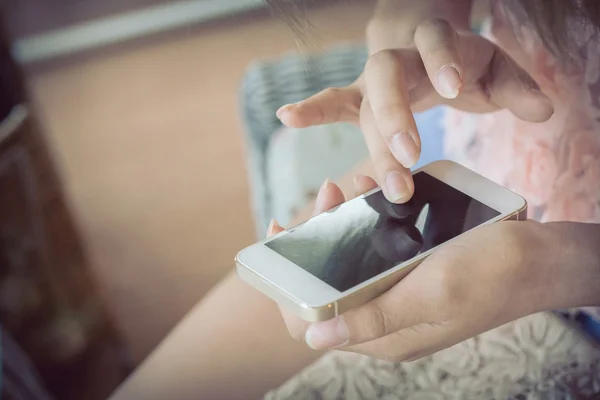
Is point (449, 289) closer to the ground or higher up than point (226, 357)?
higher up

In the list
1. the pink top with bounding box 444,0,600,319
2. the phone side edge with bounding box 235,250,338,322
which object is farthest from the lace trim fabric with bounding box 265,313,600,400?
the phone side edge with bounding box 235,250,338,322

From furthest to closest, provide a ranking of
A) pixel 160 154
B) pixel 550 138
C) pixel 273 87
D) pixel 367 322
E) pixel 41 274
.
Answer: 1. pixel 160 154
2. pixel 41 274
3. pixel 273 87
4. pixel 550 138
5. pixel 367 322

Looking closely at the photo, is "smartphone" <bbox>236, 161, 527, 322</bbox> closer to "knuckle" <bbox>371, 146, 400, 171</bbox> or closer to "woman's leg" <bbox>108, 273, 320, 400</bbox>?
"knuckle" <bbox>371, 146, 400, 171</bbox>

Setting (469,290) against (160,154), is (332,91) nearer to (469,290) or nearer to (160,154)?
(469,290)

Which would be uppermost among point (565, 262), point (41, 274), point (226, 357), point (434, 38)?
point (434, 38)

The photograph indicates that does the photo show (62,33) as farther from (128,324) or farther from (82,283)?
(128,324)

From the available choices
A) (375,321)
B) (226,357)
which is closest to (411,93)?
(375,321)

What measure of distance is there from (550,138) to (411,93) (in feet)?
0.34

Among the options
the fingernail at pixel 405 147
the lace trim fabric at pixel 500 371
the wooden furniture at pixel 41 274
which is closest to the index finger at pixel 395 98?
the fingernail at pixel 405 147

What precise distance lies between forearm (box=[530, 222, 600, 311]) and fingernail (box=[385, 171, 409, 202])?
0.07 m

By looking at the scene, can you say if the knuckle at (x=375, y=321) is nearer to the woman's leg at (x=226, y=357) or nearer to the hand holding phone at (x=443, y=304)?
the hand holding phone at (x=443, y=304)

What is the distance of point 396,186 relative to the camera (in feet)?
1.22

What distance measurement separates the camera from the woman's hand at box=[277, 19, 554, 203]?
352 mm

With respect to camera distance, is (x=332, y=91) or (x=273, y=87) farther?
(x=273, y=87)
